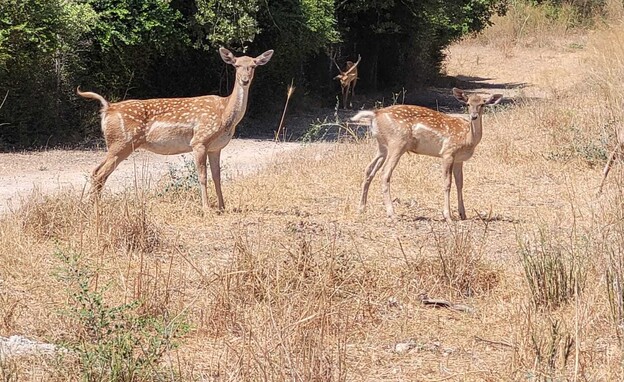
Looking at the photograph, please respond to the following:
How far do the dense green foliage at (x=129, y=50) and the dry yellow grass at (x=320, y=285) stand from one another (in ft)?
22.2

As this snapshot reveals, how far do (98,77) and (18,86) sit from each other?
1.90 meters

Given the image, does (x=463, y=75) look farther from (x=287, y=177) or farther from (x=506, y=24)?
(x=287, y=177)

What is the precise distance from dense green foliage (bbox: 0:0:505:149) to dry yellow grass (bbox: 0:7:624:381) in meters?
6.75

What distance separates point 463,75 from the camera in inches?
1462

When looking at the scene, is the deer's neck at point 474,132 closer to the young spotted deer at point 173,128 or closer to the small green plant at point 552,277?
the young spotted deer at point 173,128

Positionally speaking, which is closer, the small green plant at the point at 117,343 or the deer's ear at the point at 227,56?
the small green plant at the point at 117,343

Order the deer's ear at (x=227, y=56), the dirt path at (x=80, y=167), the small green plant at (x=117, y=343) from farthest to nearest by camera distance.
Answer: the dirt path at (x=80, y=167), the deer's ear at (x=227, y=56), the small green plant at (x=117, y=343)

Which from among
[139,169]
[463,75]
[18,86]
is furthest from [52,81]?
[463,75]

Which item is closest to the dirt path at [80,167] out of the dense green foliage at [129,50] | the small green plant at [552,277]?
the dense green foliage at [129,50]

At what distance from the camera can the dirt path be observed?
13742 mm

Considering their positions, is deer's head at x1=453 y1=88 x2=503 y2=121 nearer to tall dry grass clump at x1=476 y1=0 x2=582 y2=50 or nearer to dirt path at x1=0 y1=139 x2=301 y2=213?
dirt path at x1=0 y1=139 x2=301 y2=213

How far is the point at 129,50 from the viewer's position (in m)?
19.4

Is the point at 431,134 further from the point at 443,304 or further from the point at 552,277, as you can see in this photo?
the point at 552,277

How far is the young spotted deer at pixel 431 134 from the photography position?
11.1 metres
